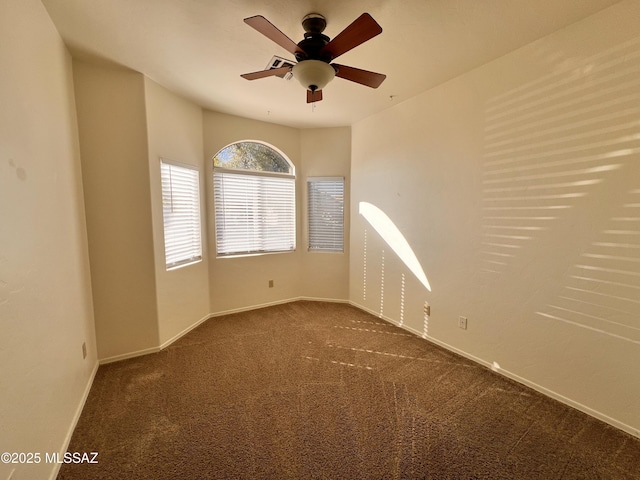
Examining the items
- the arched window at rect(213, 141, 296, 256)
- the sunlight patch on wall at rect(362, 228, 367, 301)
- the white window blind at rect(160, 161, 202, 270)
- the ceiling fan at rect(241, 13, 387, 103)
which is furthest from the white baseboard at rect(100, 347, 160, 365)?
the ceiling fan at rect(241, 13, 387, 103)

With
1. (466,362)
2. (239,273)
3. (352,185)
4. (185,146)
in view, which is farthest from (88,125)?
(466,362)

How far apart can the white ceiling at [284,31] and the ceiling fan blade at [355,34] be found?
0.26 metres

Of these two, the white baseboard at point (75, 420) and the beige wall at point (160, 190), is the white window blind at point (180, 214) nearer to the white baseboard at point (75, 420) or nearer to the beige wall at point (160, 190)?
the beige wall at point (160, 190)

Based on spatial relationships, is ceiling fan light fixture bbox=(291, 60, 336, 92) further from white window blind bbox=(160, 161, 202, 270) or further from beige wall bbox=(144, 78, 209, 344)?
white window blind bbox=(160, 161, 202, 270)

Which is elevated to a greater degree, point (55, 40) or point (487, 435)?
point (55, 40)

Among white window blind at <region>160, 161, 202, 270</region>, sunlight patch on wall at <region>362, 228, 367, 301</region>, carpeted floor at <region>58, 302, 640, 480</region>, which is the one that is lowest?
carpeted floor at <region>58, 302, 640, 480</region>

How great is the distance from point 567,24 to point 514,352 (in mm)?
2475

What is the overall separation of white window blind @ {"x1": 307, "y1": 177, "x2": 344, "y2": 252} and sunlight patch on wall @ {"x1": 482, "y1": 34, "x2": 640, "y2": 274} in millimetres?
2087

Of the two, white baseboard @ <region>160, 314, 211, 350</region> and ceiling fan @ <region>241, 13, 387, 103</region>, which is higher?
A: ceiling fan @ <region>241, 13, 387, 103</region>

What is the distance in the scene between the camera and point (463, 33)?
6.28 ft

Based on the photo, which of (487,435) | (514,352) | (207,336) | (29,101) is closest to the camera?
Answer: (29,101)

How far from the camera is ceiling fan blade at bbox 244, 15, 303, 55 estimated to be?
54.7 inches

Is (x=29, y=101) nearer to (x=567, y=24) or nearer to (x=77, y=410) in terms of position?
(x=77, y=410)

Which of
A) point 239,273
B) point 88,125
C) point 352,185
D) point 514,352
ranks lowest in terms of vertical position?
point 514,352
